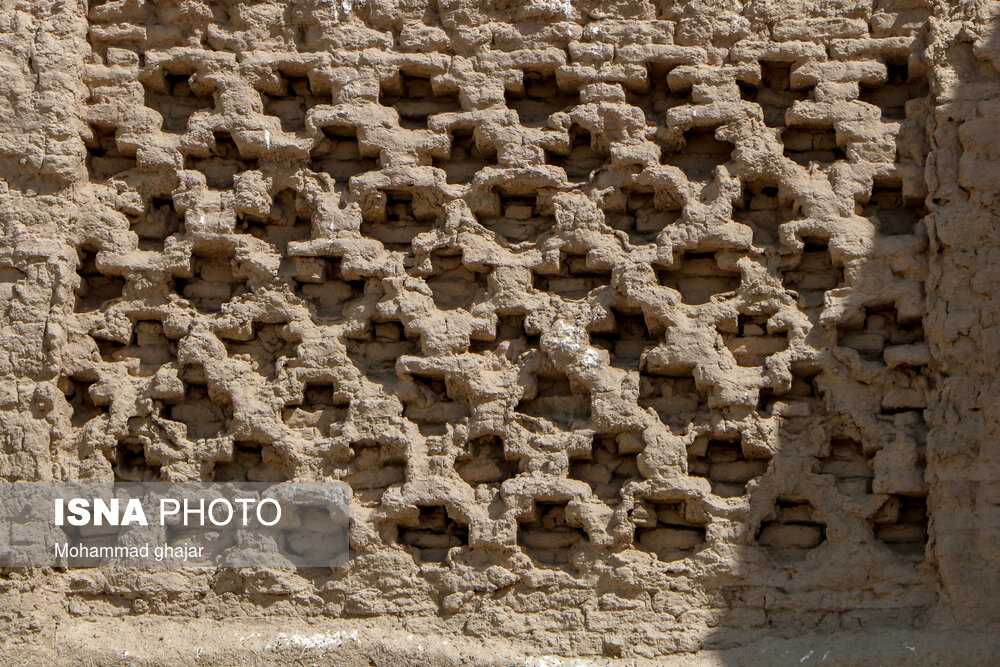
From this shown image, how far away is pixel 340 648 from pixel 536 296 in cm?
138

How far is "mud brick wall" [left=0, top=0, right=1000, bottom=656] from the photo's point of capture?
3.67 meters

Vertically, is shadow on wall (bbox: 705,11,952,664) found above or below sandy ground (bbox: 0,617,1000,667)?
above

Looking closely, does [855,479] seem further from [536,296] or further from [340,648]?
[340,648]

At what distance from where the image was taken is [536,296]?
3.91 metres

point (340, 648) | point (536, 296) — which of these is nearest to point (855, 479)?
point (536, 296)

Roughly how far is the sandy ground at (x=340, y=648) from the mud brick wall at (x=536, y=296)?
7 centimetres

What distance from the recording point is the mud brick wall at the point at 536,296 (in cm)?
367

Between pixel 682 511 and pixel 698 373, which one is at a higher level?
pixel 698 373

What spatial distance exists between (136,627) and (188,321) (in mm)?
1081

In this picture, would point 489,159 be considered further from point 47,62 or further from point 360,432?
point 47,62

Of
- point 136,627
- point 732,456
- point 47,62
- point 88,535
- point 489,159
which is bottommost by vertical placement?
point 136,627

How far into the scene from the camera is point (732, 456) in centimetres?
380

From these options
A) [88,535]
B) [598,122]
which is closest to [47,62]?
[88,535]

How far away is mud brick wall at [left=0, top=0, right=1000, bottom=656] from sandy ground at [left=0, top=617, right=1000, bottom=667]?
0.07 m
